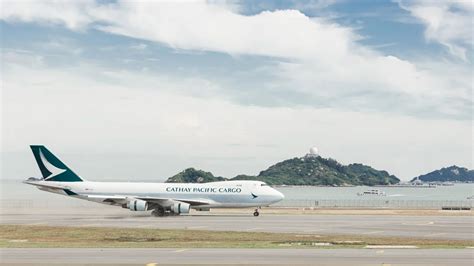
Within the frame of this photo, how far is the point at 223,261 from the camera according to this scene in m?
24.1

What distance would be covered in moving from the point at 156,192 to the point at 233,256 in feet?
140

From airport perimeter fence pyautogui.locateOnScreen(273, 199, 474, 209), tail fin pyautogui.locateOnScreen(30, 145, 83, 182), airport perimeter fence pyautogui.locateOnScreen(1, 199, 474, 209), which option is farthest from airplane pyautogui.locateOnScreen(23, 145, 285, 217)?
airport perimeter fence pyautogui.locateOnScreen(273, 199, 474, 209)

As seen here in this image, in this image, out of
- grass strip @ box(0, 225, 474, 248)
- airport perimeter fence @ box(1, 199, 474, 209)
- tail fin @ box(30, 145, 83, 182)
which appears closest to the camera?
grass strip @ box(0, 225, 474, 248)

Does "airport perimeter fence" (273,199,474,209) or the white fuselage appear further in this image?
"airport perimeter fence" (273,199,474,209)

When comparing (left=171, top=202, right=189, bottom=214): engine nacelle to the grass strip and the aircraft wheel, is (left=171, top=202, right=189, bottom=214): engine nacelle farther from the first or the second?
the grass strip

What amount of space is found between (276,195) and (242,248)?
117 ft

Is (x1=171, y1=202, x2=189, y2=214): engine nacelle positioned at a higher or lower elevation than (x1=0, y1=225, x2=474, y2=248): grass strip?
higher

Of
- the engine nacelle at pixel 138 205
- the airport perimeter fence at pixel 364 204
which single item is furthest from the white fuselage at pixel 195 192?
the airport perimeter fence at pixel 364 204

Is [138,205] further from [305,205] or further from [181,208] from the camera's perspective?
[305,205]

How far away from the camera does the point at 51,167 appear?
69.7 meters

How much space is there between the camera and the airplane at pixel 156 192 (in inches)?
2598

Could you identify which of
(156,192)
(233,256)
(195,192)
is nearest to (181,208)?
(195,192)

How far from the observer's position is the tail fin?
69.3m

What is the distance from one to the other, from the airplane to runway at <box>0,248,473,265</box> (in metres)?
36.1
